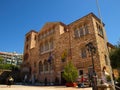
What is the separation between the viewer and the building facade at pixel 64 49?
69.6ft

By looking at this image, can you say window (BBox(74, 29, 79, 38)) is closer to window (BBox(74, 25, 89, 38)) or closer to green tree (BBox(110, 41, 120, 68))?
window (BBox(74, 25, 89, 38))

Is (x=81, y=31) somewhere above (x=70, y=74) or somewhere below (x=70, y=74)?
above

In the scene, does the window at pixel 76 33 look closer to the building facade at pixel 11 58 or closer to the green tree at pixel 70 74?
the green tree at pixel 70 74

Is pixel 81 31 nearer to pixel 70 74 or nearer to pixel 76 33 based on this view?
pixel 76 33

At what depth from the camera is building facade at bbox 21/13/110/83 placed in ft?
69.6

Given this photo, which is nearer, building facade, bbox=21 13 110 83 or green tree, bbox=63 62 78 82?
green tree, bbox=63 62 78 82

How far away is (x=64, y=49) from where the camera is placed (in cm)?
2575

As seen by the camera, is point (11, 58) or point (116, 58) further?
point (11, 58)

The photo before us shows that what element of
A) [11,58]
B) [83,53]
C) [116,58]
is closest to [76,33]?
[83,53]

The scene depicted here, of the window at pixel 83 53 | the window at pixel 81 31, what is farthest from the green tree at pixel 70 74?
the window at pixel 81 31

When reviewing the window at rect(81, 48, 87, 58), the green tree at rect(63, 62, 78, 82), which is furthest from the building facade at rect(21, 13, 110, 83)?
the green tree at rect(63, 62, 78, 82)

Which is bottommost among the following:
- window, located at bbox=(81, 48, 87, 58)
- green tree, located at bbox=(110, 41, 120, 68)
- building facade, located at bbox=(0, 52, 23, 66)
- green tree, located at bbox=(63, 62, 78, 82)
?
green tree, located at bbox=(63, 62, 78, 82)

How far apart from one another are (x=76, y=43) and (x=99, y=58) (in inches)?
225

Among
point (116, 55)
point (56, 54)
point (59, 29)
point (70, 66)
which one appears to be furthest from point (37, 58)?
point (116, 55)
